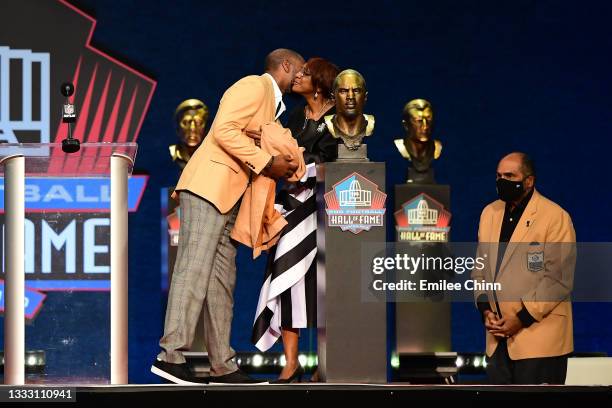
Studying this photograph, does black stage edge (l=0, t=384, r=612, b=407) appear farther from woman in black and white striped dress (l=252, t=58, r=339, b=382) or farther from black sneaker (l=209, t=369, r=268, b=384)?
woman in black and white striped dress (l=252, t=58, r=339, b=382)

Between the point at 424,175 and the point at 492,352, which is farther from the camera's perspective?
the point at 424,175

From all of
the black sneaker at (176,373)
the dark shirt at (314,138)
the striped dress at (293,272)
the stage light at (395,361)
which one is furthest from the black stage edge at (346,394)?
the stage light at (395,361)

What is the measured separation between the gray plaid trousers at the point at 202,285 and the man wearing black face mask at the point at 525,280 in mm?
949

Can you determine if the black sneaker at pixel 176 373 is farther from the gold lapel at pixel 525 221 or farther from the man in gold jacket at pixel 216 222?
the gold lapel at pixel 525 221

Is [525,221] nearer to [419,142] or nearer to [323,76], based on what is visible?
[323,76]

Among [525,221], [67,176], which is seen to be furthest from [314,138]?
[67,176]

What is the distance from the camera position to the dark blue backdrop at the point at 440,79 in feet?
25.8

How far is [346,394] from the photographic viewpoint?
425 cm

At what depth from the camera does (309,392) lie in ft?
13.8

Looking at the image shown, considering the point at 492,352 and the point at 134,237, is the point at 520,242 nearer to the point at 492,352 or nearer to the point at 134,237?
the point at 492,352

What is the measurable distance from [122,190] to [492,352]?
1.70 meters

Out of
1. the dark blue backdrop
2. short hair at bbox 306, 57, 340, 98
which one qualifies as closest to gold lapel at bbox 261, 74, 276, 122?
short hair at bbox 306, 57, 340, 98

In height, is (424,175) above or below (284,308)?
above

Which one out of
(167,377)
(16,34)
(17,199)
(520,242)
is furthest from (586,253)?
(16,34)
